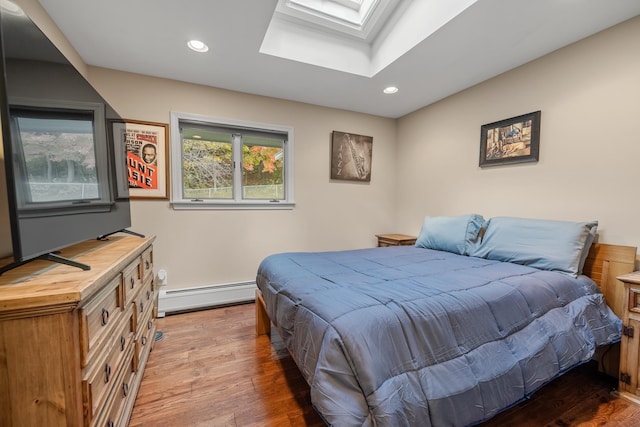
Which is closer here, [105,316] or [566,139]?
[105,316]

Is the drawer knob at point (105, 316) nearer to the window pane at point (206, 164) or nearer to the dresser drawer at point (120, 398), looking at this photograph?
the dresser drawer at point (120, 398)

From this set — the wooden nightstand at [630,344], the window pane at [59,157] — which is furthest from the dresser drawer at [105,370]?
the wooden nightstand at [630,344]

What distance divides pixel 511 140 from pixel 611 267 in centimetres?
128

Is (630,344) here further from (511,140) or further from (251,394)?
(251,394)

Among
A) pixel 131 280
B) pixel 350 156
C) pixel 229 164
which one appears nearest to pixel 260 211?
pixel 229 164

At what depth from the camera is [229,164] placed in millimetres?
2984

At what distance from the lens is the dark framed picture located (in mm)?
2303

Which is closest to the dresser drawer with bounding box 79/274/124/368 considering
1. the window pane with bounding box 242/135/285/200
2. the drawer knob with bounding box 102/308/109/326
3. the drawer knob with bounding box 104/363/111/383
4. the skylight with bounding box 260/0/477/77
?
the drawer knob with bounding box 102/308/109/326

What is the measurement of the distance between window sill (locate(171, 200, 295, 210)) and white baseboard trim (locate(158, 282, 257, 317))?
87 cm

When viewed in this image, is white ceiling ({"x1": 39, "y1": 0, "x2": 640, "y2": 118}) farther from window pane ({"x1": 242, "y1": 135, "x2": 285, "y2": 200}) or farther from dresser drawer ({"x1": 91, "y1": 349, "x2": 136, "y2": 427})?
dresser drawer ({"x1": 91, "y1": 349, "x2": 136, "y2": 427})

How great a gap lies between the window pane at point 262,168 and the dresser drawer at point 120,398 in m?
1.96

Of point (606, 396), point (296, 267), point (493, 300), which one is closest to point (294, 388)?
point (296, 267)

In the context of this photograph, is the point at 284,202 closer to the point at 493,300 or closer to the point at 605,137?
the point at 493,300

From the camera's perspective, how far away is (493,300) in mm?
1390
